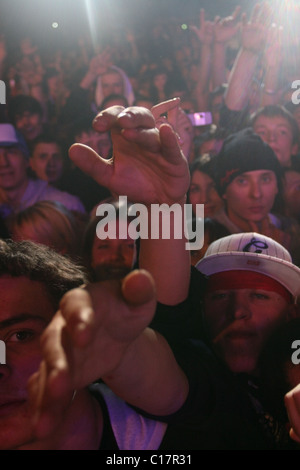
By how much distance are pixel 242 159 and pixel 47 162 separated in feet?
4.08

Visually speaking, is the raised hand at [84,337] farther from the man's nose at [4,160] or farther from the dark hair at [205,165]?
the man's nose at [4,160]

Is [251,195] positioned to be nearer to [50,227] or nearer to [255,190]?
[255,190]

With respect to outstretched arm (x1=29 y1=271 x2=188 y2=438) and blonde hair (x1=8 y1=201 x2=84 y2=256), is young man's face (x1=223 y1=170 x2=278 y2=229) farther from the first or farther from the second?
outstretched arm (x1=29 y1=271 x2=188 y2=438)

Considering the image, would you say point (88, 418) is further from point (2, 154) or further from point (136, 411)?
point (2, 154)

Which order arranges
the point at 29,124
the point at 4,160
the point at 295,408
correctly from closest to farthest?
the point at 295,408 → the point at 4,160 → the point at 29,124

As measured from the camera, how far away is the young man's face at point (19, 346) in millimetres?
873

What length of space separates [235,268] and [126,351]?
2.11 ft

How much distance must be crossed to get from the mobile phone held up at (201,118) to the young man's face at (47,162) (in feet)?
3.25

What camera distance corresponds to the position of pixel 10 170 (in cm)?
285

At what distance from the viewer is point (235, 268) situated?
1.37 meters

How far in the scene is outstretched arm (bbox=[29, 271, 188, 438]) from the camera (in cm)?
57

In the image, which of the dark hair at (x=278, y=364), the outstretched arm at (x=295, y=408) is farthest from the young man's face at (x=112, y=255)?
the outstretched arm at (x=295, y=408)

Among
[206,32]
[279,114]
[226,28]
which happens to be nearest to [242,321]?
[279,114]
